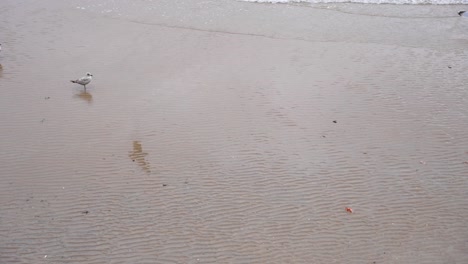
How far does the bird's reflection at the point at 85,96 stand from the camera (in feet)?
30.3

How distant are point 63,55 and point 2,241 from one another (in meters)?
6.79

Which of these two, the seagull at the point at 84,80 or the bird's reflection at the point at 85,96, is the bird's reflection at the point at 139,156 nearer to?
the bird's reflection at the point at 85,96

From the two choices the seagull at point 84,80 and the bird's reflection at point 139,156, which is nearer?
the bird's reflection at point 139,156

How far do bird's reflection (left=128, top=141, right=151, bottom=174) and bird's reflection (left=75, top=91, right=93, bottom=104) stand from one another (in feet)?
6.93

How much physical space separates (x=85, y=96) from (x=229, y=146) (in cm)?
371

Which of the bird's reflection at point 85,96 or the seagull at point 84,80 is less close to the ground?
the seagull at point 84,80

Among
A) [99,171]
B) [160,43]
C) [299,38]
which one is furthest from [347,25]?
[99,171]

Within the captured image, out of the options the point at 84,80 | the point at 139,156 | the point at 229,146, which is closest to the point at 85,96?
the point at 84,80

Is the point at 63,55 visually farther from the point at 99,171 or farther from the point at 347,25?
the point at 347,25

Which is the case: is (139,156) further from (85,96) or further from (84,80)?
(84,80)

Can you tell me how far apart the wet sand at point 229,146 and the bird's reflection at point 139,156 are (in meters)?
Answer: 0.03

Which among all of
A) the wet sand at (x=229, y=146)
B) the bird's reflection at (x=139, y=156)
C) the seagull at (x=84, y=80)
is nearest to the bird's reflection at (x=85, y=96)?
the wet sand at (x=229, y=146)

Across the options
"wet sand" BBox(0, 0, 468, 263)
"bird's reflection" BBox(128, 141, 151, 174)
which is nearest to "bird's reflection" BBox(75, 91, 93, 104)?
"wet sand" BBox(0, 0, 468, 263)

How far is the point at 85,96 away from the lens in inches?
369
